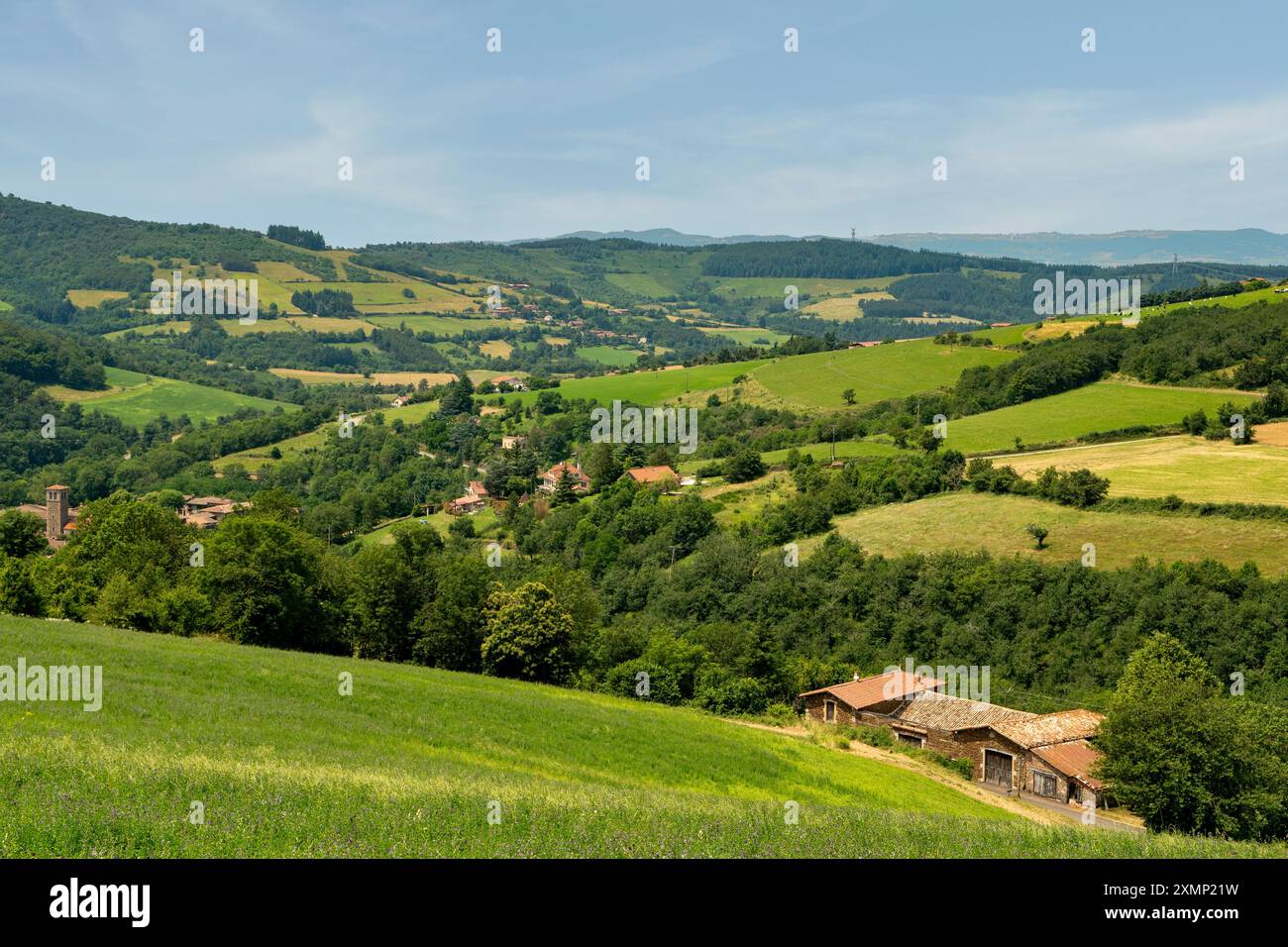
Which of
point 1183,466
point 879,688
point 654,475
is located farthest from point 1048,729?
point 654,475

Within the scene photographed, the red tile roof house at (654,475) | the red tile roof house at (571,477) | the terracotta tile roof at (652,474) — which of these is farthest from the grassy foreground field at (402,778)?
the red tile roof house at (571,477)

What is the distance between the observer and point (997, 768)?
41562 mm

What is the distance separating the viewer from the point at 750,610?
221ft

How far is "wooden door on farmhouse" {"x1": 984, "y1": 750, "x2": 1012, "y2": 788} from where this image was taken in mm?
40991

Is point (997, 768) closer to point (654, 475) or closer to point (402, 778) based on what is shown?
point (402, 778)

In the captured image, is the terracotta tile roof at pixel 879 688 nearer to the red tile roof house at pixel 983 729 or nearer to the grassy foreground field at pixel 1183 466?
the red tile roof house at pixel 983 729

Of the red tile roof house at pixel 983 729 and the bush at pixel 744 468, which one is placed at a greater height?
the bush at pixel 744 468

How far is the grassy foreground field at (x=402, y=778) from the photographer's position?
43.3 ft

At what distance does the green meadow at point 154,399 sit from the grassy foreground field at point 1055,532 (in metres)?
138

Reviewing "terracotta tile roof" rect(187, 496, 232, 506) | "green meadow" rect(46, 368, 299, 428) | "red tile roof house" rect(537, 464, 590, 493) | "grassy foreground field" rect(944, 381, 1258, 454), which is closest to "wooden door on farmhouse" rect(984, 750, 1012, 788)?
"grassy foreground field" rect(944, 381, 1258, 454)

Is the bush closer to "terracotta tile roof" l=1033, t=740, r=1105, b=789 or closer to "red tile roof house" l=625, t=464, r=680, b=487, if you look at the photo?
"red tile roof house" l=625, t=464, r=680, b=487

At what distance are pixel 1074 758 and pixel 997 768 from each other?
363cm

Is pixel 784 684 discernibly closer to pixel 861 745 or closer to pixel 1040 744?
pixel 861 745
